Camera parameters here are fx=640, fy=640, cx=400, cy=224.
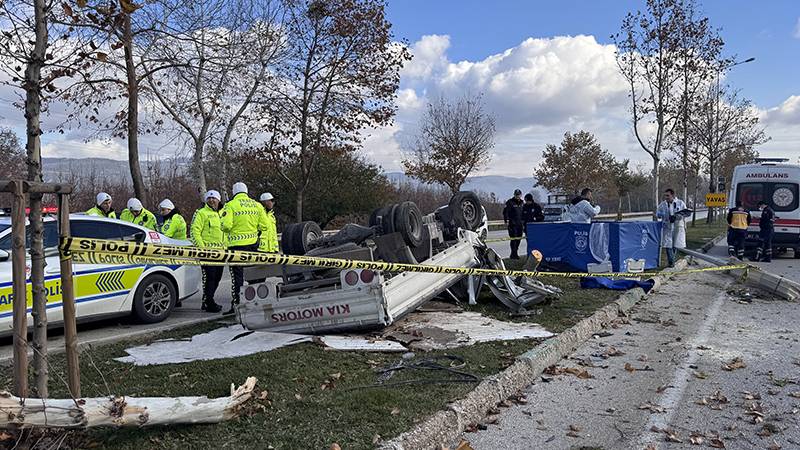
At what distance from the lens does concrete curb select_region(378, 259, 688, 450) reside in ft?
13.6

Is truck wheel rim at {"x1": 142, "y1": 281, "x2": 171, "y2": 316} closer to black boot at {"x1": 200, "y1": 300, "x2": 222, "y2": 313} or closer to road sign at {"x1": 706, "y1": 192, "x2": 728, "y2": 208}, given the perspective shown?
black boot at {"x1": 200, "y1": 300, "x2": 222, "y2": 313}

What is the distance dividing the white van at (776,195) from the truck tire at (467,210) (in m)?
11.0

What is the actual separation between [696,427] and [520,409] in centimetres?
127

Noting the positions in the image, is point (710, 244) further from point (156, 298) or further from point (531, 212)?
point (156, 298)

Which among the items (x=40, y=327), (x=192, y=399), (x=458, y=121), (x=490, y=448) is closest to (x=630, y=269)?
(x=490, y=448)

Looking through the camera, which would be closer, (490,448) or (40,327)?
(40,327)

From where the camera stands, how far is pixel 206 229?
9.12 meters

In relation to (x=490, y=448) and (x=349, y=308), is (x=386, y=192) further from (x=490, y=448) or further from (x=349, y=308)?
(x=490, y=448)

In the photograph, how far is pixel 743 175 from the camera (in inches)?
714

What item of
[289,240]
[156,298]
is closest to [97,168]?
[156,298]

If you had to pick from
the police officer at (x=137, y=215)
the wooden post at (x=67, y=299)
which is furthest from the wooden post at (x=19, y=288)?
the police officer at (x=137, y=215)

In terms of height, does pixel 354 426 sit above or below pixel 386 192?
below

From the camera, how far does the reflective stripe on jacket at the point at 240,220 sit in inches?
351

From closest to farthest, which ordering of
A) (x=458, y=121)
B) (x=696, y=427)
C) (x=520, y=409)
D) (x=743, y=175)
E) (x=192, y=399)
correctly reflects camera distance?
(x=192, y=399) → (x=696, y=427) → (x=520, y=409) → (x=743, y=175) → (x=458, y=121)
